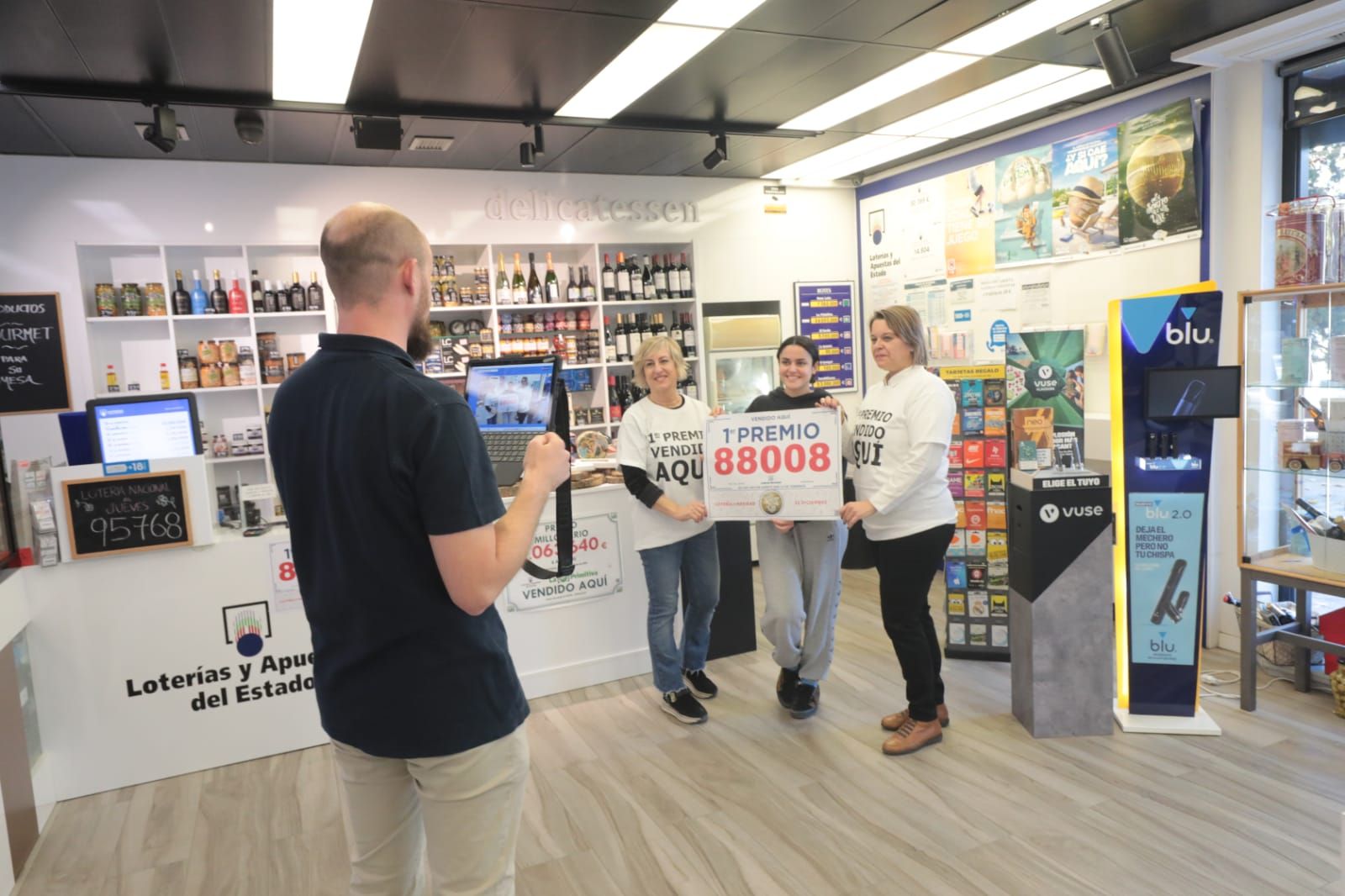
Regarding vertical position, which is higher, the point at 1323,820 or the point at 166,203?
the point at 166,203

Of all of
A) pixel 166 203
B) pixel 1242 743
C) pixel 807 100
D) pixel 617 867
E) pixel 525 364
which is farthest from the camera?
pixel 166 203

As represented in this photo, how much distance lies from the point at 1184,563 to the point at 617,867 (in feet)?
8.76

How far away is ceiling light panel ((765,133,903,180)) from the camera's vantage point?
5.84m

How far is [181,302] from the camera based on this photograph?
17.5 ft

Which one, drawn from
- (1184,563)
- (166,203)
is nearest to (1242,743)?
(1184,563)

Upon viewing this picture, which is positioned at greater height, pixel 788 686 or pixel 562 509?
pixel 562 509

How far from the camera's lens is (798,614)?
12.5 ft

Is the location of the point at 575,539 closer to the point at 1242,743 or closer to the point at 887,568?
the point at 887,568

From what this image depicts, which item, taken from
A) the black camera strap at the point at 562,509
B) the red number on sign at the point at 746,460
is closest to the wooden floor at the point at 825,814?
the red number on sign at the point at 746,460

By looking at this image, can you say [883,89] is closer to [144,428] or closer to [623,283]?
[623,283]

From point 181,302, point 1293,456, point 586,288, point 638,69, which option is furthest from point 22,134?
point 1293,456

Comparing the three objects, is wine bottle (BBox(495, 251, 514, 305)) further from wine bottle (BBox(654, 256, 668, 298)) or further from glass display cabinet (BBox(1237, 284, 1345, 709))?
glass display cabinet (BBox(1237, 284, 1345, 709))

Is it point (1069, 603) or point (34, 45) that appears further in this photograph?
point (1069, 603)

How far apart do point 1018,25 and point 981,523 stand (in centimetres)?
246
